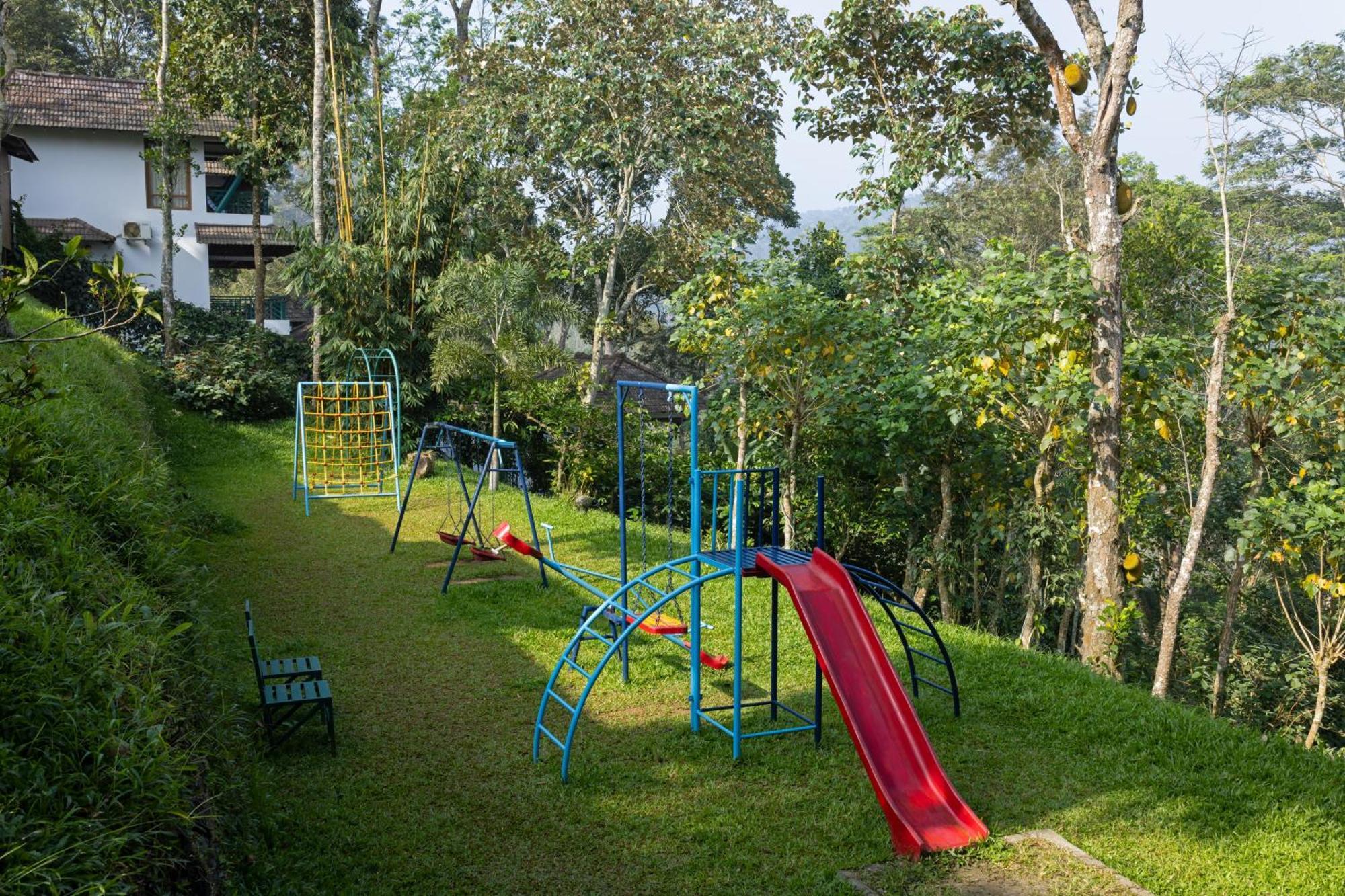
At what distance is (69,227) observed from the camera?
885 inches

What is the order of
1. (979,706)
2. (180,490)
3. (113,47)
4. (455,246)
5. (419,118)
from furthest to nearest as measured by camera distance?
(113,47) < (419,118) < (455,246) < (180,490) < (979,706)

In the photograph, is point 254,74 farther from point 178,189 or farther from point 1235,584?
point 1235,584

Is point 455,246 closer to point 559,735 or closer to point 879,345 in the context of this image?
point 879,345

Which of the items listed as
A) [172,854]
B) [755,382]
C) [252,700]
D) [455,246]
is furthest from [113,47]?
[172,854]

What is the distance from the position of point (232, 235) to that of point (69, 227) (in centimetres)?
326

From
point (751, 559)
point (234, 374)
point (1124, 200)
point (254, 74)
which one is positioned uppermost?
point (254, 74)

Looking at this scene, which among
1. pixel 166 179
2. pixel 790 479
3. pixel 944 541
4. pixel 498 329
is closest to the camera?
pixel 944 541

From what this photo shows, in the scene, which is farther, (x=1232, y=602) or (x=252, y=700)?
(x=1232, y=602)

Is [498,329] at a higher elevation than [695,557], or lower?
higher

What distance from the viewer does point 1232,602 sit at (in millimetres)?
7586

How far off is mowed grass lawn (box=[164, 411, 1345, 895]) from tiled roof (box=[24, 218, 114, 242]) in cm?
1793

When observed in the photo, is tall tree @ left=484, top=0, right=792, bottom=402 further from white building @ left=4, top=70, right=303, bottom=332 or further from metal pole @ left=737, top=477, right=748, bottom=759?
metal pole @ left=737, top=477, right=748, bottom=759

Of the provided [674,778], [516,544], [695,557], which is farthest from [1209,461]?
[516,544]

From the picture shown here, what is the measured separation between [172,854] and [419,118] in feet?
53.5
